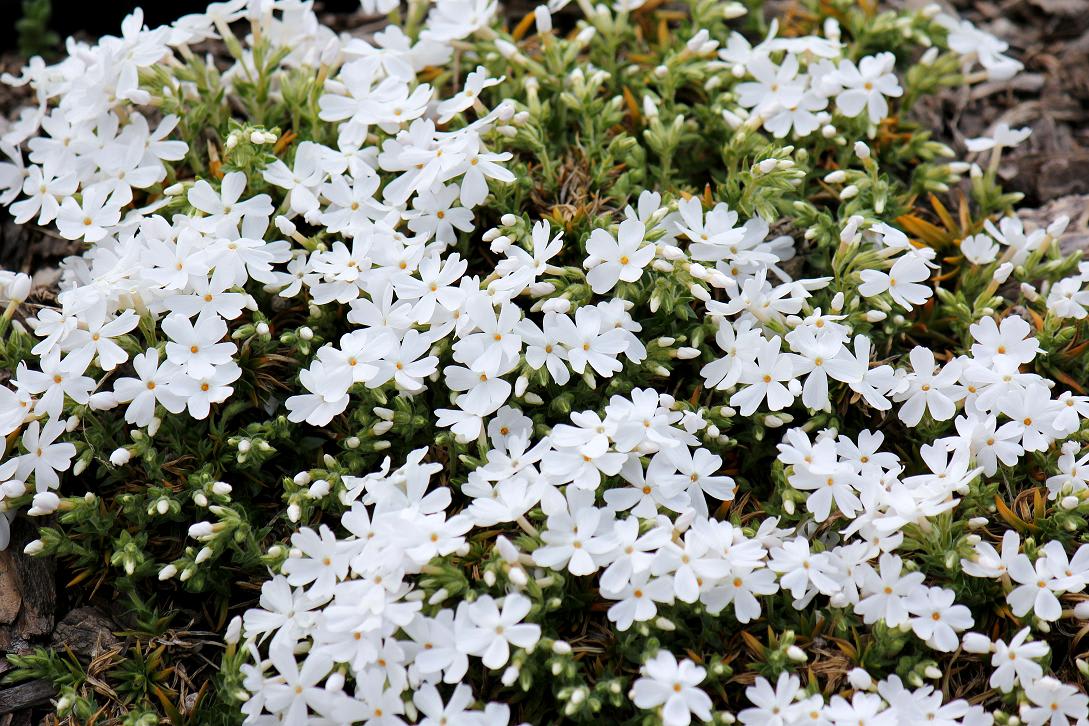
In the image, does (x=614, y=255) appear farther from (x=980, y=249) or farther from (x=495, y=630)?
(x=980, y=249)

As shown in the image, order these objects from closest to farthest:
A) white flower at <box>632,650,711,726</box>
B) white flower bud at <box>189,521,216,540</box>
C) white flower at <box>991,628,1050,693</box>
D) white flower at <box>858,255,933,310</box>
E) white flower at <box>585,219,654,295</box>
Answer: white flower at <box>632,650,711,726</box>, white flower at <box>991,628,1050,693</box>, white flower bud at <box>189,521,216,540</box>, white flower at <box>585,219,654,295</box>, white flower at <box>858,255,933,310</box>

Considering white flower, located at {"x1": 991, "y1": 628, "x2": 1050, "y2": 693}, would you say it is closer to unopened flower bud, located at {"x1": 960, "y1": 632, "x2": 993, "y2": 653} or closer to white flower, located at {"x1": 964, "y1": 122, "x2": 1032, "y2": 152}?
unopened flower bud, located at {"x1": 960, "y1": 632, "x2": 993, "y2": 653}

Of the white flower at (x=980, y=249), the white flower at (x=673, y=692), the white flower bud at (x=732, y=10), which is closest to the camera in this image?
the white flower at (x=673, y=692)

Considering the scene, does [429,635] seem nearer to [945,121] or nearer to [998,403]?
[998,403]

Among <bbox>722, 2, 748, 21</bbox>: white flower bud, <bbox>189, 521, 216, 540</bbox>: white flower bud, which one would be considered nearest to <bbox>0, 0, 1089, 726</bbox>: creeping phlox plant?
<bbox>189, 521, 216, 540</bbox>: white flower bud

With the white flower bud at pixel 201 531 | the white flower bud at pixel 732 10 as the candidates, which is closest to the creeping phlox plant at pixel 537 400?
the white flower bud at pixel 201 531

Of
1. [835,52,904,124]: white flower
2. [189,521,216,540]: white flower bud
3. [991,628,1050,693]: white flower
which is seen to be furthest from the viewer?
[835,52,904,124]: white flower

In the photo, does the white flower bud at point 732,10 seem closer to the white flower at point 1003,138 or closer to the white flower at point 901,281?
the white flower at point 1003,138

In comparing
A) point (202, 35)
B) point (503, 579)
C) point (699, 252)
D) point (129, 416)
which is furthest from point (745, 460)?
point (202, 35)

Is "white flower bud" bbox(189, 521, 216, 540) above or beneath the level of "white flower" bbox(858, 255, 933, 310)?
beneath
